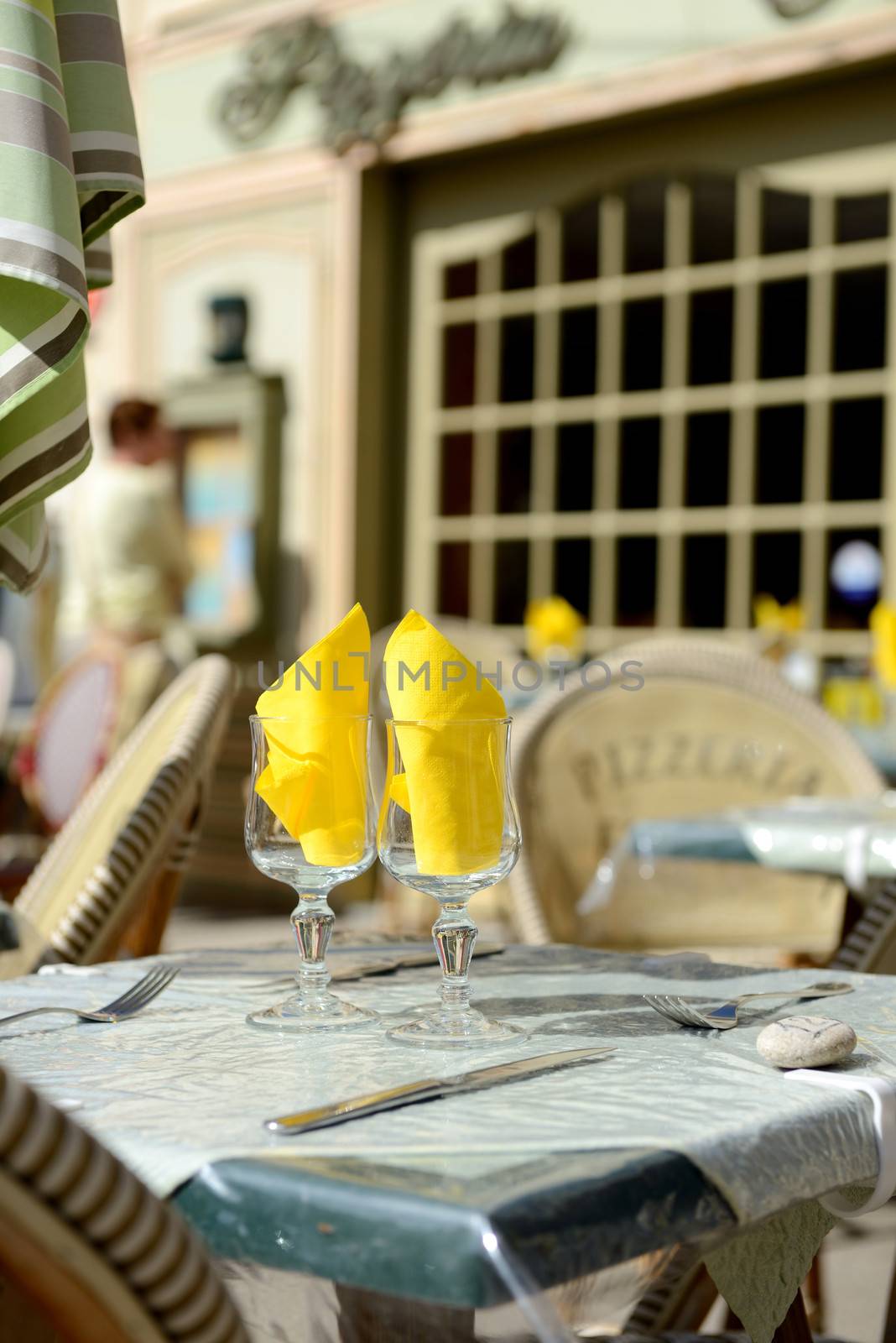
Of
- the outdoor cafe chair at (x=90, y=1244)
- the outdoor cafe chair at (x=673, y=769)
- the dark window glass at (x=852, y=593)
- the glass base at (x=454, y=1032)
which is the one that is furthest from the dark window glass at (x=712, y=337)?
the outdoor cafe chair at (x=90, y=1244)

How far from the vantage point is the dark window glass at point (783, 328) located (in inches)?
193

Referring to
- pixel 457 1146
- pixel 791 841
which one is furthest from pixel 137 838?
pixel 457 1146

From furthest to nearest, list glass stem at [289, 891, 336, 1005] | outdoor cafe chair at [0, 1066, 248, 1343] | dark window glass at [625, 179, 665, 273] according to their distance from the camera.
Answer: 1. dark window glass at [625, 179, 665, 273]
2. glass stem at [289, 891, 336, 1005]
3. outdoor cafe chair at [0, 1066, 248, 1343]

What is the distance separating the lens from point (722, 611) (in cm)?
508

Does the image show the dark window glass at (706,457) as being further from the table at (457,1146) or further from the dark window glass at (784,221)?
the table at (457,1146)

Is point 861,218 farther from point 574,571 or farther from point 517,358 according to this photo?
point 574,571

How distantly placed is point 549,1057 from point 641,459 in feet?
14.9

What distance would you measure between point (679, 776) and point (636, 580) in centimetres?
283

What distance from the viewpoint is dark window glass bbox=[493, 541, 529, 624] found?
18.5 feet

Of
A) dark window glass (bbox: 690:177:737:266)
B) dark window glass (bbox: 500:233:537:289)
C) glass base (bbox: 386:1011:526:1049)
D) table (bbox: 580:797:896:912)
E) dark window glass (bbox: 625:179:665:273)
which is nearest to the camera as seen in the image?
glass base (bbox: 386:1011:526:1049)

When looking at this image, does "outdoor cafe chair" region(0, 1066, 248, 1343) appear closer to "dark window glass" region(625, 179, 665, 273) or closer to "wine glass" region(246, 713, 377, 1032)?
"wine glass" region(246, 713, 377, 1032)

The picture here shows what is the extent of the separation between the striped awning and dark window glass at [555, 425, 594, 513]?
4.13 m

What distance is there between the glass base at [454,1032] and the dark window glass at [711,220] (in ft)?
14.4

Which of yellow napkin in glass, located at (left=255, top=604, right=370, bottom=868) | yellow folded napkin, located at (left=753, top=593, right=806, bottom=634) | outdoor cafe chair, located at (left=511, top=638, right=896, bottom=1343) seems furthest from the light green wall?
yellow napkin in glass, located at (left=255, top=604, right=370, bottom=868)
